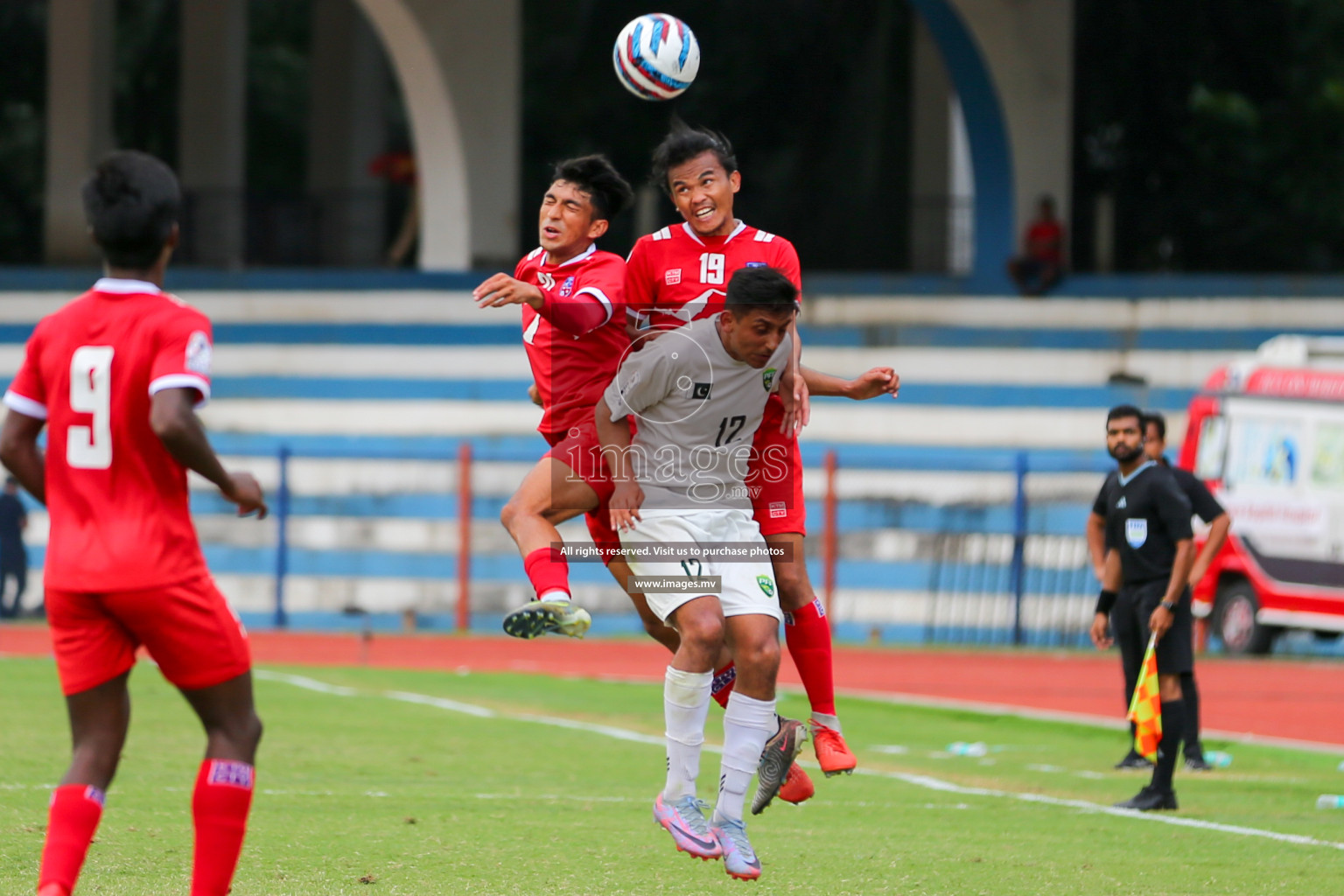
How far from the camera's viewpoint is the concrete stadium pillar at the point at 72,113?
27781mm

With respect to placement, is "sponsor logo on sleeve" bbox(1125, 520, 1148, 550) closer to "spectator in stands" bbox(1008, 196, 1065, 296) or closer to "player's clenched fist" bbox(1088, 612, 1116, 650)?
"player's clenched fist" bbox(1088, 612, 1116, 650)

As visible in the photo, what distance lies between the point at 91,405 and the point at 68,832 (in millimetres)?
1197

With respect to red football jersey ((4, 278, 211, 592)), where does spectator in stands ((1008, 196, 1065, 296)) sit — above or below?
above

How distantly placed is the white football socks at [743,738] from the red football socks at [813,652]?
0.67 meters

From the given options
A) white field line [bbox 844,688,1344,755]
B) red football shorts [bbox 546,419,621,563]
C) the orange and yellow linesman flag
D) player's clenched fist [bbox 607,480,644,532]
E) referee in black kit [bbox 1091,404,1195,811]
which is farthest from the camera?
white field line [bbox 844,688,1344,755]

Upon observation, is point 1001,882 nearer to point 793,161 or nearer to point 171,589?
point 171,589

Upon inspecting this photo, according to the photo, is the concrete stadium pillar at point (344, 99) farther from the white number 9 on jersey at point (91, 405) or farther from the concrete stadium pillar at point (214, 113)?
the white number 9 on jersey at point (91, 405)

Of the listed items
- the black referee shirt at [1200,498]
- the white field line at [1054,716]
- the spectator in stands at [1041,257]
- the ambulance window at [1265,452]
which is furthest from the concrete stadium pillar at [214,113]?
the black referee shirt at [1200,498]

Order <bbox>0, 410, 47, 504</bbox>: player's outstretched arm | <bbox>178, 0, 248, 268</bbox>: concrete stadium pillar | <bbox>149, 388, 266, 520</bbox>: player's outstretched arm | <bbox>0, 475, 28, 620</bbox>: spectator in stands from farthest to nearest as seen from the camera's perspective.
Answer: <bbox>178, 0, 248, 268</bbox>: concrete stadium pillar → <bbox>0, 475, 28, 620</bbox>: spectator in stands → <bbox>0, 410, 47, 504</bbox>: player's outstretched arm → <bbox>149, 388, 266, 520</bbox>: player's outstretched arm

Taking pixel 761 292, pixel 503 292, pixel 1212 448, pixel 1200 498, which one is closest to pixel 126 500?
pixel 503 292

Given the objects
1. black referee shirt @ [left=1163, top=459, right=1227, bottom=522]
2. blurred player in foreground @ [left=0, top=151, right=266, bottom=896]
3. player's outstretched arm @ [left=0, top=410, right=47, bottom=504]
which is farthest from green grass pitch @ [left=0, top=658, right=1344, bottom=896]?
player's outstretched arm @ [left=0, top=410, right=47, bottom=504]

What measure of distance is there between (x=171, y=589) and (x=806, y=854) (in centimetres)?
350

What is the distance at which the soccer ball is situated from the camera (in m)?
8.05

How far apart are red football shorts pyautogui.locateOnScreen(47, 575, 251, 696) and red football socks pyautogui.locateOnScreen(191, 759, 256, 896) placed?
254 mm
